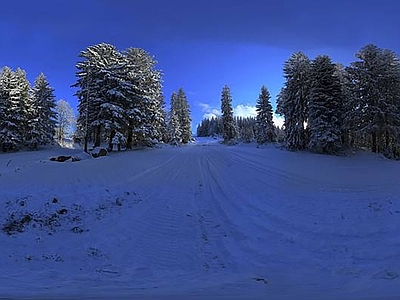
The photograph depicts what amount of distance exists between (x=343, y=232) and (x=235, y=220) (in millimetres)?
3275

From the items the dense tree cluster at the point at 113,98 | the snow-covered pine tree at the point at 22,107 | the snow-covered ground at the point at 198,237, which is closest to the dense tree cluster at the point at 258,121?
the dense tree cluster at the point at 113,98

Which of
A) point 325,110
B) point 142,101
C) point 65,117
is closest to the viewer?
point 325,110

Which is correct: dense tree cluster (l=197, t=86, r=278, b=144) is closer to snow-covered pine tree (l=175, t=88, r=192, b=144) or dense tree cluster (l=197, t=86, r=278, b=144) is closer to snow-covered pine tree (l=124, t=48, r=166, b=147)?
snow-covered pine tree (l=175, t=88, r=192, b=144)

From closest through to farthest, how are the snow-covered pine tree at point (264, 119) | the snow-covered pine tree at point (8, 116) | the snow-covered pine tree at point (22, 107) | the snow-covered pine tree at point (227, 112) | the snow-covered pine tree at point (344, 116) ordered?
the snow-covered pine tree at point (344, 116) < the snow-covered pine tree at point (8, 116) < the snow-covered pine tree at point (22, 107) < the snow-covered pine tree at point (264, 119) < the snow-covered pine tree at point (227, 112)

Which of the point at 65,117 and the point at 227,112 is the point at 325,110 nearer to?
the point at 227,112

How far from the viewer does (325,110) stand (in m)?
32.2

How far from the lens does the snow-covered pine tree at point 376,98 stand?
31.3 meters

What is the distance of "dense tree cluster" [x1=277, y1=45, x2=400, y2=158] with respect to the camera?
31.4 meters

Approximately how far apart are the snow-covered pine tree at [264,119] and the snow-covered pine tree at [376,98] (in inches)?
979

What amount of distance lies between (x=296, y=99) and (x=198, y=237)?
30.5 metres

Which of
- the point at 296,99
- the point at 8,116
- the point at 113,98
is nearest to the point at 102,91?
the point at 113,98

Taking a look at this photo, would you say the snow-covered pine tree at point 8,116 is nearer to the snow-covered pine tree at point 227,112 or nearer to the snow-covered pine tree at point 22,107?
the snow-covered pine tree at point 22,107

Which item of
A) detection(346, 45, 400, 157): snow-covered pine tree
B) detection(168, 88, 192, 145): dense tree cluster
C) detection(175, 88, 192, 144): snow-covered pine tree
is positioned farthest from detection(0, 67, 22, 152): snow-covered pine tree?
detection(175, 88, 192, 144): snow-covered pine tree

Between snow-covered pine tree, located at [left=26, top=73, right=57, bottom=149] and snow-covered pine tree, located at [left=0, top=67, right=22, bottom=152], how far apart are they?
157cm
